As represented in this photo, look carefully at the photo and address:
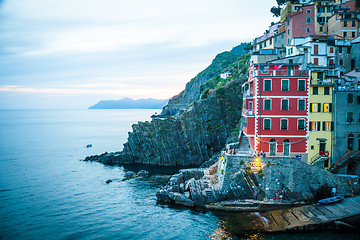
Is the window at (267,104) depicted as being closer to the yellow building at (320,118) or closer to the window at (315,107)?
the yellow building at (320,118)

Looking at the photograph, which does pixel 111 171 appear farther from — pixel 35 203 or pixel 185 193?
pixel 185 193

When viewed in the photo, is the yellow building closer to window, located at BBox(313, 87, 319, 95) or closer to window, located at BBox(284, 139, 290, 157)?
window, located at BBox(313, 87, 319, 95)

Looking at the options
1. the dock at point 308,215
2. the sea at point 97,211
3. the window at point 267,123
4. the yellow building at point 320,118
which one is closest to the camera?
the dock at point 308,215

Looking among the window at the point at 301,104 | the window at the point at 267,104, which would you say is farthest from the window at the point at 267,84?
the window at the point at 301,104

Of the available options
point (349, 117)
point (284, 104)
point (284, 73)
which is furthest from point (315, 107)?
point (284, 73)

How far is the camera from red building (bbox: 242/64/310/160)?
46.2 metres

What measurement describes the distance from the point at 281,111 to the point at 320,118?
262 inches

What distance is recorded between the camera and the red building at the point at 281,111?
46.2m

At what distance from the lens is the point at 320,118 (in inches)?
1849

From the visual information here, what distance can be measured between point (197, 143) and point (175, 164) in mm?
8936

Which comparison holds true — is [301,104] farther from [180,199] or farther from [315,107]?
[180,199]

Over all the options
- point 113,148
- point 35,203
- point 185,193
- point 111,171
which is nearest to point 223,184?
point 185,193

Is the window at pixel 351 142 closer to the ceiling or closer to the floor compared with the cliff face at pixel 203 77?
closer to the floor

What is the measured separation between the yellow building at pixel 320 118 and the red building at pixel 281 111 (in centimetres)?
121
